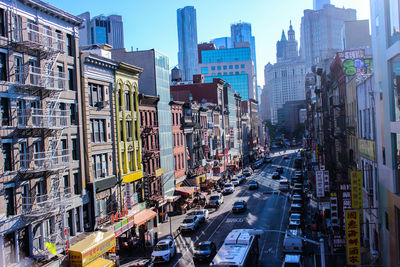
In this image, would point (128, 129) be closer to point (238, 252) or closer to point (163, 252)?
point (163, 252)

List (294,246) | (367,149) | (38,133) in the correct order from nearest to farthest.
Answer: (38,133)
(367,149)
(294,246)

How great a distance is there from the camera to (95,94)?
37688 mm

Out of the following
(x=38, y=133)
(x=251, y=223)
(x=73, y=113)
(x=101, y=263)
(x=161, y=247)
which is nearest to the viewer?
(x=38, y=133)

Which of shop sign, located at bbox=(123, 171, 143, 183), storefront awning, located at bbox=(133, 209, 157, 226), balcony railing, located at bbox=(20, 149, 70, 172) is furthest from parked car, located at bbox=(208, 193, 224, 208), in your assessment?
balcony railing, located at bbox=(20, 149, 70, 172)

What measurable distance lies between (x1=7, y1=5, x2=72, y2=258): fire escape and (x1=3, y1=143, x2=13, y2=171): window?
0.73 metres

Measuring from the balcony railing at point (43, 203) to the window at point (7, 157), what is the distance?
7.71 feet

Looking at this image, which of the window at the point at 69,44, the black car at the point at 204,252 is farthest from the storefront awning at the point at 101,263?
the window at the point at 69,44

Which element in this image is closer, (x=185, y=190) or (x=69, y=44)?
(x=69, y=44)

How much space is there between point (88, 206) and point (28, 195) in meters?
7.78

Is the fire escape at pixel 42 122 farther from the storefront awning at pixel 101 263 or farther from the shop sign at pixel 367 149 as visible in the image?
the shop sign at pixel 367 149

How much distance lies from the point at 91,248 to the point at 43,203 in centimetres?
477

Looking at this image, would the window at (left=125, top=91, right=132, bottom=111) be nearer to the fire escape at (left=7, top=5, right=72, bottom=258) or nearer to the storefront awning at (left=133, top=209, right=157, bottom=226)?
the storefront awning at (left=133, top=209, right=157, bottom=226)

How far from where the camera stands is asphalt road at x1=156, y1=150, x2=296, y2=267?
116ft

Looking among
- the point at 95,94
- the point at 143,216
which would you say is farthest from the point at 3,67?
the point at 143,216
